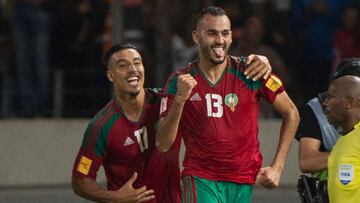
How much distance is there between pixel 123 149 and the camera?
31.7 feet

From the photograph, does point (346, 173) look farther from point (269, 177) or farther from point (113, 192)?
point (113, 192)

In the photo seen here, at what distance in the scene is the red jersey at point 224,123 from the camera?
945cm

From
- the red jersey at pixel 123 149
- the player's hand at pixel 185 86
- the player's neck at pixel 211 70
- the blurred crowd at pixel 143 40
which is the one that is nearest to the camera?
the player's hand at pixel 185 86

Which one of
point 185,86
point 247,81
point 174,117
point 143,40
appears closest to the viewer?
point 185,86

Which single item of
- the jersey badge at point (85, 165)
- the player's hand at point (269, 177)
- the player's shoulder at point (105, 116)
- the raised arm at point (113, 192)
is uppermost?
the player's shoulder at point (105, 116)

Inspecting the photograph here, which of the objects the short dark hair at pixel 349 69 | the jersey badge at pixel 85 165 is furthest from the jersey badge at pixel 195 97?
the short dark hair at pixel 349 69

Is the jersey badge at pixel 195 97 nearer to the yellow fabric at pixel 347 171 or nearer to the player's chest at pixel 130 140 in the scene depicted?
the player's chest at pixel 130 140

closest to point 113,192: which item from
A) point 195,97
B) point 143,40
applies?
point 195,97

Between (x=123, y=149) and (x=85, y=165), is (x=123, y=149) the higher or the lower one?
the higher one

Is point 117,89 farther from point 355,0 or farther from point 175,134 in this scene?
point 355,0

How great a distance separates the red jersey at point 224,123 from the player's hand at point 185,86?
37 centimetres

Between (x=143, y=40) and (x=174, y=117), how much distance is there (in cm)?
550

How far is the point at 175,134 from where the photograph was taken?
9250mm

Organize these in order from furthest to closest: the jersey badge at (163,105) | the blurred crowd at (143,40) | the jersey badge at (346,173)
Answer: the blurred crowd at (143,40), the jersey badge at (163,105), the jersey badge at (346,173)
